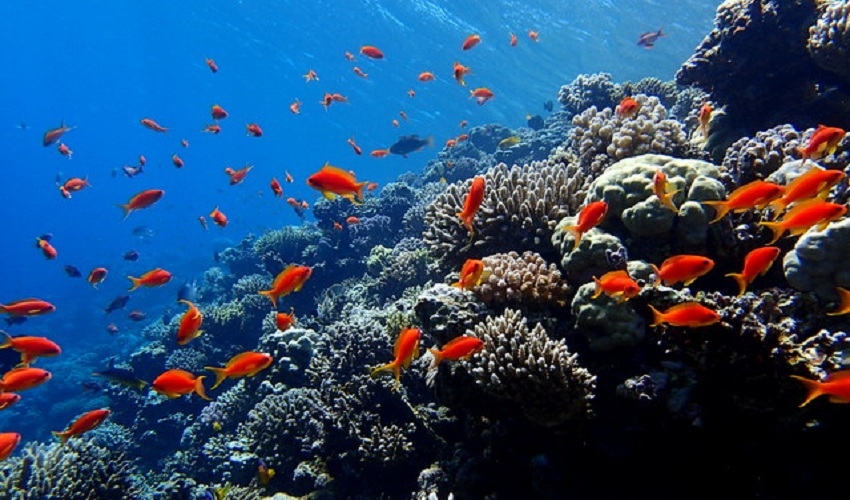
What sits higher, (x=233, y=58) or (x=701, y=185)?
(x=233, y=58)

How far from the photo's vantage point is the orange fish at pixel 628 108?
20.3 feet

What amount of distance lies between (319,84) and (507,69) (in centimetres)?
2680

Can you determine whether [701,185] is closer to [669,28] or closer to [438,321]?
[438,321]

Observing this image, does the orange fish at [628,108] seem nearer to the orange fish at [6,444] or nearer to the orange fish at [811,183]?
the orange fish at [811,183]

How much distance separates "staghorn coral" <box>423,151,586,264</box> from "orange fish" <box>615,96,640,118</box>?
125 centimetres

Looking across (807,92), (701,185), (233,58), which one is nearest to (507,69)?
(233,58)

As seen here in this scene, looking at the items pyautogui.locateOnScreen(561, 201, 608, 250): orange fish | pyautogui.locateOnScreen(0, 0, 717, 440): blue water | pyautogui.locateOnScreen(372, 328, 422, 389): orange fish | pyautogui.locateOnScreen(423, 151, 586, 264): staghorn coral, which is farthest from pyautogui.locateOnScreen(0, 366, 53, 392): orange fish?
pyautogui.locateOnScreen(0, 0, 717, 440): blue water

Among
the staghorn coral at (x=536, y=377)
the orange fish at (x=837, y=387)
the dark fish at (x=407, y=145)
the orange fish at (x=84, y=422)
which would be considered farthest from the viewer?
the dark fish at (x=407, y=145)

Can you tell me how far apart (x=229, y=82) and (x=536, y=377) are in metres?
72.5

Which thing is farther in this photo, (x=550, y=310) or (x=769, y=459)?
(x=550, y=310)

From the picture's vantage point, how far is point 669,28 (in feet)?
98.9

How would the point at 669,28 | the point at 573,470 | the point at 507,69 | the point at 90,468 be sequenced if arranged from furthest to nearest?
1. the point at 507,69
2. the point at 669,28
3. the point at 90,468
4. the point at 573,470

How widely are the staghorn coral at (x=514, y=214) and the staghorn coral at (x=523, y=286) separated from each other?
2.36 feet

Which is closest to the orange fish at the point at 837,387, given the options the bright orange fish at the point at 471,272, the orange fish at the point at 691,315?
the orange fish at the point at 691,315
